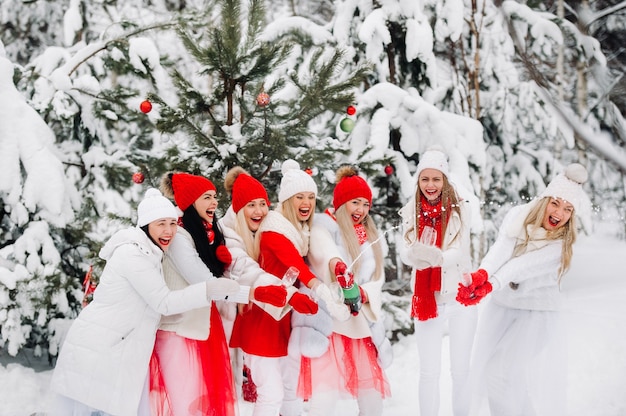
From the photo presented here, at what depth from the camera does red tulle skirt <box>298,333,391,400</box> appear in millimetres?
3602

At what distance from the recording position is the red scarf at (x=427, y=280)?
3.69 meters

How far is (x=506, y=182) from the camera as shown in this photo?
29.5ft

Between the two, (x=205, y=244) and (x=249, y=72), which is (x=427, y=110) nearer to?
(x=249, y=72)

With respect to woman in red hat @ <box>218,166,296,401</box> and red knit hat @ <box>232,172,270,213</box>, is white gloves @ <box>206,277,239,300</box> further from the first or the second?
red knit hat @ <box>232,172,270,213</box>

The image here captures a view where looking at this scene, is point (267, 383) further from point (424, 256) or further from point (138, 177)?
point (138, 177)

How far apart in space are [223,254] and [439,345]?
5.34 ft

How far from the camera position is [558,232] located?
3637 millimetres

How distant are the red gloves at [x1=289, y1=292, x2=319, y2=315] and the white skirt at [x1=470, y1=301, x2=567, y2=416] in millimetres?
1412

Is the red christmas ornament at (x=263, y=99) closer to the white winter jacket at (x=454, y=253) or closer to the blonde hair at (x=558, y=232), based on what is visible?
the white winter jacket at (x=454, y=253)

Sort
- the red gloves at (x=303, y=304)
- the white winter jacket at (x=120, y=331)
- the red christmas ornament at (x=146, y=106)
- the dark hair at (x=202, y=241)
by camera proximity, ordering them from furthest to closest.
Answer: the red christmas ornament at (x=146, y=106), the dark hair at (x=202, y=241), the red gloves at (x=303, y=304), the white winter jacket at (x=120, y=331)

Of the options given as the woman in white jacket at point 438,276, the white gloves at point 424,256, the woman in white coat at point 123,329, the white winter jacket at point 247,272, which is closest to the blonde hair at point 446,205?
the woman in white jacket at point 438,276

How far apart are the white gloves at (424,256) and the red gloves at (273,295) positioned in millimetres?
877

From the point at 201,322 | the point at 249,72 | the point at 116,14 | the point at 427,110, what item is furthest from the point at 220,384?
the point at 116,14

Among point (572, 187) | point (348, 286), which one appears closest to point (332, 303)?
point (348, 286)
